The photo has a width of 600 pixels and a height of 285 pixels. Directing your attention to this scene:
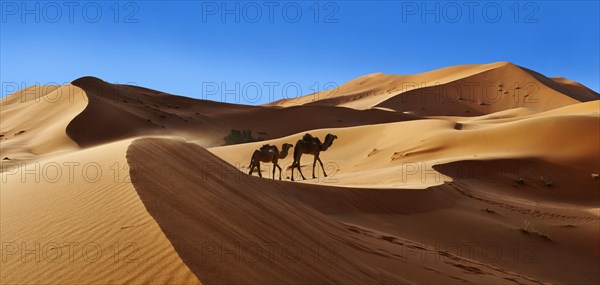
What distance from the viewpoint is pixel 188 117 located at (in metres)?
42.1

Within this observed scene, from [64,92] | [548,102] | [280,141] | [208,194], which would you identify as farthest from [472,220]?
[548,102]

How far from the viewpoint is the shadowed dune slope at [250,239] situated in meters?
3.09

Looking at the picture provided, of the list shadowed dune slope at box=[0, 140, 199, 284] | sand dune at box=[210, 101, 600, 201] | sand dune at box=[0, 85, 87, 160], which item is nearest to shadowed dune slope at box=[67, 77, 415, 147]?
sand dune at box=[0, 85, 87, 160]

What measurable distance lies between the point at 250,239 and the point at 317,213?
362cm

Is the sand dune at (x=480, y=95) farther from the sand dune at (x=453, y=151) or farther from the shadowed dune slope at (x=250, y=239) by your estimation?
the shadowed dune slope at (x=250, y=239)

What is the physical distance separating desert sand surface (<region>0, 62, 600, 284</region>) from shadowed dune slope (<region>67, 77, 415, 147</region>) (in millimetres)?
5281

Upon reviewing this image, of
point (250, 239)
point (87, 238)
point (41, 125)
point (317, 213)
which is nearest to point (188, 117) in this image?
point (41, 125)

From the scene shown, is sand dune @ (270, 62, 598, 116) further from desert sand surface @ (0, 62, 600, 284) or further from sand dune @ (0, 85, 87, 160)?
sand dune @ (0, 85, 87, 160)

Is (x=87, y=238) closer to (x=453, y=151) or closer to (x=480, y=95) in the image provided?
(x=453, y=151)

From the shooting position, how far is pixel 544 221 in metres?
10.3

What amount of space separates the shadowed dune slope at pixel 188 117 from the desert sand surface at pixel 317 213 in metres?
5.28

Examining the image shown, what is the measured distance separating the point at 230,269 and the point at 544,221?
948 cm

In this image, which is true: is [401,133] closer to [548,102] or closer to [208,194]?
[208,194]

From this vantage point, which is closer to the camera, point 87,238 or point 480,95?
point 87,238
